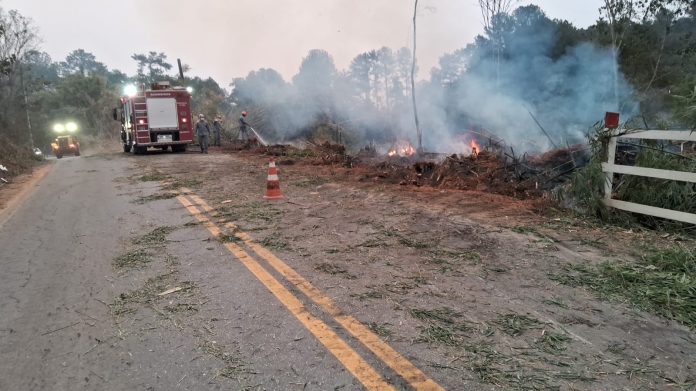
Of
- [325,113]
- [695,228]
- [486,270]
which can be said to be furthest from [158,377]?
[325,113]

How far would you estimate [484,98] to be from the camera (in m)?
21.7

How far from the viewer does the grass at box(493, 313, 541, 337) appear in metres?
3.19

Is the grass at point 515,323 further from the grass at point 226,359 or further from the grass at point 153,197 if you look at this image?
the grass at point 153,197

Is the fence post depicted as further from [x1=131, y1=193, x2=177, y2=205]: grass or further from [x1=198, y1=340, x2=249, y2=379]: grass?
[x1=131, y1=193, x2=177, y2=205]: grass

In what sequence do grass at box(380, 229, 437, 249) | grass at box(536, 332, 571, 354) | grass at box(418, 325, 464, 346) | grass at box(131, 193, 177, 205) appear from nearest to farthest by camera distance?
grass at box(536, 332, 571, 354) → grass at box(418, 325, 464, 346) → grass at box(380, 229, 437, 249) → grass at box(131, 193, 177, 205)

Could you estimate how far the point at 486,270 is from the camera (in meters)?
4.40

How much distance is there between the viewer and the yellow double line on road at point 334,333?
8.79ft

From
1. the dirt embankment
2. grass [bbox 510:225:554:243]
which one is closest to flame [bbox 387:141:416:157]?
grass [bbox 510:225:554:243]

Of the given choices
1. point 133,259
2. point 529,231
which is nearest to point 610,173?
point 529,231

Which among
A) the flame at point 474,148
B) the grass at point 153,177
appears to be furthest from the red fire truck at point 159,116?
the flame at point 474,148

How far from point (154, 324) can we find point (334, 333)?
142cm

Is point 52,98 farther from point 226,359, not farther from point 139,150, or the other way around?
point 226,359

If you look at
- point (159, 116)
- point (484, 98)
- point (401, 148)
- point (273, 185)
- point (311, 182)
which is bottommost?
point (311, 182)

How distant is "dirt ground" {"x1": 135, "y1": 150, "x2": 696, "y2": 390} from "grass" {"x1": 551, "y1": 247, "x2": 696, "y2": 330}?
13cm
